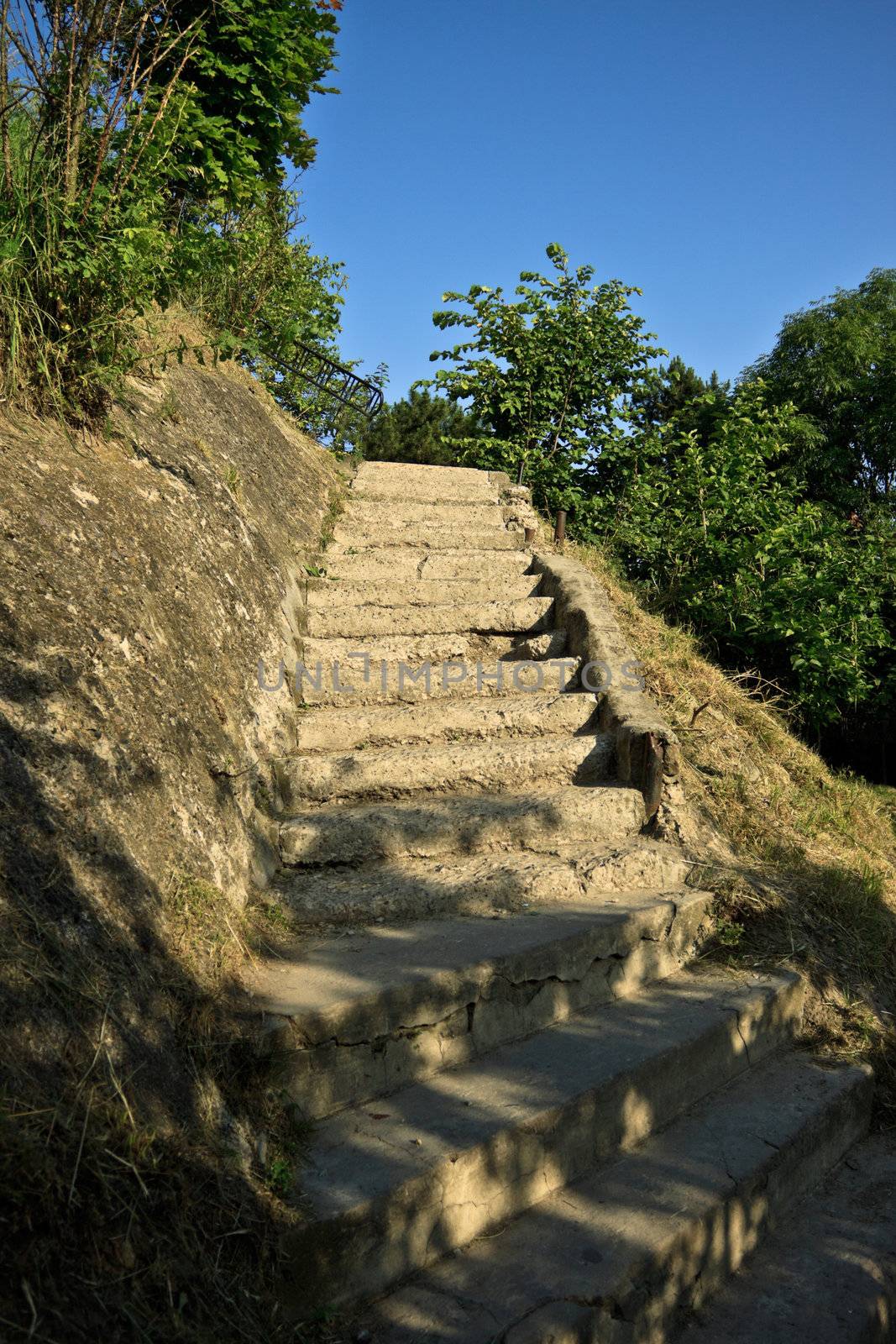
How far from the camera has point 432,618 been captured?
499cm

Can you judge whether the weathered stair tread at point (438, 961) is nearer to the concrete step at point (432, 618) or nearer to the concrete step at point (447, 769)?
the concrete step at point (447, 769)

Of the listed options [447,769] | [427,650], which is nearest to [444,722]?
[447,769]

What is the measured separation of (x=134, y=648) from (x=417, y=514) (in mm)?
4106

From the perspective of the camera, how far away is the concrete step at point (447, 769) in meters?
3.62

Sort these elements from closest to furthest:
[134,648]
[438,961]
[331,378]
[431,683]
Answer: [438,961], [134,648], [431,683], [331,378]

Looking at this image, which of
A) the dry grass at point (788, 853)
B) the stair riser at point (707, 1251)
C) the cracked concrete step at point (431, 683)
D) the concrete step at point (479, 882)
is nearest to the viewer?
the stair riser at point (707, 1251)

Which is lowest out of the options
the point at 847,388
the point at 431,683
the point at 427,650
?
the point at 431,683

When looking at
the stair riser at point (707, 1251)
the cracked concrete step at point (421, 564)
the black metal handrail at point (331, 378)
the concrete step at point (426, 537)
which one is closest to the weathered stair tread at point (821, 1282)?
the stair riser at point (707, 1251)

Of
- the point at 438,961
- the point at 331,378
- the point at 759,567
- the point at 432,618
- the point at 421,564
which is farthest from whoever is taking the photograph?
the point at 331,378

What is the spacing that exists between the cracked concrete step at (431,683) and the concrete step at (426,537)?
158 cm

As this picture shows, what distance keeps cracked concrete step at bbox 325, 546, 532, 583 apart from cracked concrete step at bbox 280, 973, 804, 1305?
10.4 feet

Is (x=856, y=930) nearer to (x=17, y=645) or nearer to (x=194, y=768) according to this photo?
(x=194, y=768)

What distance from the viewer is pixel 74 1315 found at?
1.38 metres

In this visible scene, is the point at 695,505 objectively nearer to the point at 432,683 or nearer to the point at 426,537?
the point at 426,537
